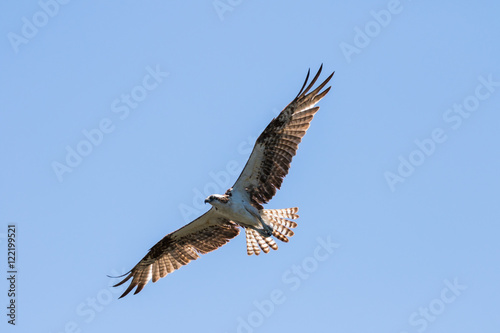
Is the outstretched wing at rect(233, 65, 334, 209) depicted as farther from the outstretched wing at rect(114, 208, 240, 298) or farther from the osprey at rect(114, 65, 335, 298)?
the outstretched wing at rect(114, 208, 240, 298)

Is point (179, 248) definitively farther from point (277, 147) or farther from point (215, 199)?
point (277, 147)

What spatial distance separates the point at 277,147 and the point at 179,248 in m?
3.74

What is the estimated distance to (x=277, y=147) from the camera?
57.5 feet

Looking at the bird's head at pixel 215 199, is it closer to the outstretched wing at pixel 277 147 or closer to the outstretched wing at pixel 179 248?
the outstretched wing at pixel 277 147

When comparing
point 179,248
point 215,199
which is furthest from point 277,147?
point 179,248

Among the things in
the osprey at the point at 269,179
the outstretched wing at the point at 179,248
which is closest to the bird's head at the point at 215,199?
the osprey at the point at 269,179

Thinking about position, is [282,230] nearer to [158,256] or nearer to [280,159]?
[280,159]

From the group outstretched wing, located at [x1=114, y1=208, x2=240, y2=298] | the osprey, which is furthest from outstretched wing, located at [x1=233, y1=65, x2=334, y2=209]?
outstretched wing, located at [x1=114, y1=208, x2=240, y2=298]

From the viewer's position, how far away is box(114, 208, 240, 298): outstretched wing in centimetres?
1902

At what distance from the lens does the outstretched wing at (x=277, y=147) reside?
17.5 m

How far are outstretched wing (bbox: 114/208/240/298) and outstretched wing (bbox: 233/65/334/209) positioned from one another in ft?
5.07

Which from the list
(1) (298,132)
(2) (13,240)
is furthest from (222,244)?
(2) (13,240)

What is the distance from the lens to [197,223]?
1888cm

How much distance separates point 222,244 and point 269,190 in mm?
2151
